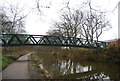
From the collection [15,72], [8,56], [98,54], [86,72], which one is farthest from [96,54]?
[15,72]

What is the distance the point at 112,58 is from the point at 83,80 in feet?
33.8

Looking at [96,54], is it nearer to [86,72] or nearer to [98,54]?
[98,54]

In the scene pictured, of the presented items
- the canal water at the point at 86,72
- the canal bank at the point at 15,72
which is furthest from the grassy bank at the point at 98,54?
the canal bank at the point at 15,72

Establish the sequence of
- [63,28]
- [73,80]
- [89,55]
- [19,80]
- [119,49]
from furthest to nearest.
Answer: [63,28] → [89,55] → [119,49] → [73,80] → [19,80]

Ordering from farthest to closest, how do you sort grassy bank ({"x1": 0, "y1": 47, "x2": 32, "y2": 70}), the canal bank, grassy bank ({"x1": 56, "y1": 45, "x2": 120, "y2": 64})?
grassy bank ({"x1": 56, "y1": 45, "x2": 120, "y2": 64}), grassy bank ({"x1": 0, "y1": 47, "x2": 32, "y2": 70}), the canal bank

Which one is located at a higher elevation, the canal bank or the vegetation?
the canal bank

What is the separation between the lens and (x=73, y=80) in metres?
12.5

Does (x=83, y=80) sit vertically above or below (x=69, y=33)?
below

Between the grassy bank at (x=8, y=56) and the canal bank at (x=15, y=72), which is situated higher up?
the canal bank at (x=15, y=72)

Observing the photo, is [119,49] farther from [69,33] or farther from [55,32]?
[55,32]

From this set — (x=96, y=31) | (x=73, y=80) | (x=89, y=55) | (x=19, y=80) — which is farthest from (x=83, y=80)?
(x=96, y=31)

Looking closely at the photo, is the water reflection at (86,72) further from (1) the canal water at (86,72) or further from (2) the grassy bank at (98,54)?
(2) the grassy bank at (98,54)

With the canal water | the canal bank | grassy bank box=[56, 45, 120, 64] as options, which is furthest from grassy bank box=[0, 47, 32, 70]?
grassy bank box=[56, 45, 120, 64]

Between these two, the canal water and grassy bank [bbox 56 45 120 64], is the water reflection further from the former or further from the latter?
grassy bank [bbox 56 45 120 64]
